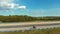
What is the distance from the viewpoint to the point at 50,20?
29.3 feet

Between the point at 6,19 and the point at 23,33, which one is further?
the point at 6,19

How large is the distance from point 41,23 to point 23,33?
9.71ft

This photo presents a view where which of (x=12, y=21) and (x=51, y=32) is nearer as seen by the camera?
(x=51, y=32)

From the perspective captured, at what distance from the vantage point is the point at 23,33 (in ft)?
18.2

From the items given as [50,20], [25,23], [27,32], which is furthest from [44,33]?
[50,20]

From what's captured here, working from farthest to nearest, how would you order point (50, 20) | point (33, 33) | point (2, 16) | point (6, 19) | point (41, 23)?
point (50, 20) → point (41, 23) → point (6, 19) → point (2, 16) → point (33, 33)

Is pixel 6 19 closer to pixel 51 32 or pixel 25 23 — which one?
pixel 25 23

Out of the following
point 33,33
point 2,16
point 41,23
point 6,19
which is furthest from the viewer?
point 41,23

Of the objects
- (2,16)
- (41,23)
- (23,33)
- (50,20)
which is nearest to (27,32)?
(23,33)

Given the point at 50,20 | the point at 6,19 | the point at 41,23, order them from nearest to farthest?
1. the point at 6,19
2. the point at 41,23
3. the point at 50,20

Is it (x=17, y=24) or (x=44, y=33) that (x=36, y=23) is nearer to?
(x=17, y=24)

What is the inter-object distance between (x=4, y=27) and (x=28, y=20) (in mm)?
1526

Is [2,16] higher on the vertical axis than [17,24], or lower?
higher

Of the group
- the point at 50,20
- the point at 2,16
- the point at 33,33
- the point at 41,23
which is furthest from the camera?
the point at 50,20
